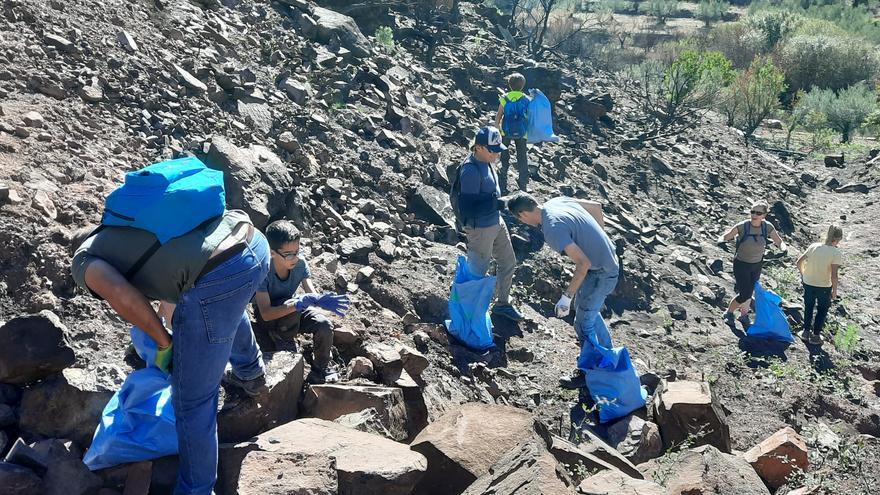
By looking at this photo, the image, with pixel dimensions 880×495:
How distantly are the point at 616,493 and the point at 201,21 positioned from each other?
6.72m

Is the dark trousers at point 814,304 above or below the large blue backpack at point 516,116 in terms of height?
below

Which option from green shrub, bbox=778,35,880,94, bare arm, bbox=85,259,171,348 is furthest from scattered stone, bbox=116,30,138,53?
green shrub, bbox=778,35,880,94

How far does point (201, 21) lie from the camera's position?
8141mm

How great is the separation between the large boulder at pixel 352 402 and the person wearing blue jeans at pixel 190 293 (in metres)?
0.98

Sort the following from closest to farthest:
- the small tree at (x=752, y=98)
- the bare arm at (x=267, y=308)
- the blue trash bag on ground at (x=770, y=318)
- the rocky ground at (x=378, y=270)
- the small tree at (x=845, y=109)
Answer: the rocky ground at (x=378, y=270) < the bare arm at (x=267, y=308) < the blue trash bag on ground at (x=770, y=318) < the small tree at (x=752, y=98) < the small tree at (x=845, y=109)

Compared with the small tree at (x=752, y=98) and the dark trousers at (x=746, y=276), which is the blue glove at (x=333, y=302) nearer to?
the dark trousers at (x=746, y=276)

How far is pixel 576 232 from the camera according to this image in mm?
5105

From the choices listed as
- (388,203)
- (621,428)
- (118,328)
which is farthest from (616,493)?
(388,203)

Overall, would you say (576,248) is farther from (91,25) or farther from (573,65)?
(573,65)

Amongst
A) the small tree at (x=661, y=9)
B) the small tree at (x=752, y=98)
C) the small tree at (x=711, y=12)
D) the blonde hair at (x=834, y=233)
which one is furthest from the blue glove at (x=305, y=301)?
the small tree at (x=711, y=12)

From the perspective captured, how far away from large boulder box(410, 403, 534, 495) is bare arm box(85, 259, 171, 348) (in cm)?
164

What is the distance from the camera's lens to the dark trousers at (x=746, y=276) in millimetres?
7621

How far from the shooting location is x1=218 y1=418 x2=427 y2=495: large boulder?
10.0ft

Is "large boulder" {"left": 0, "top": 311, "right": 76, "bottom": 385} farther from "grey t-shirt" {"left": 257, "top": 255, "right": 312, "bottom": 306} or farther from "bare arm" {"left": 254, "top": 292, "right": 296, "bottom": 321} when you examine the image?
"grey t-shirt" {"left": 257, "top": 255, "right": 312, "bottom": 306}
